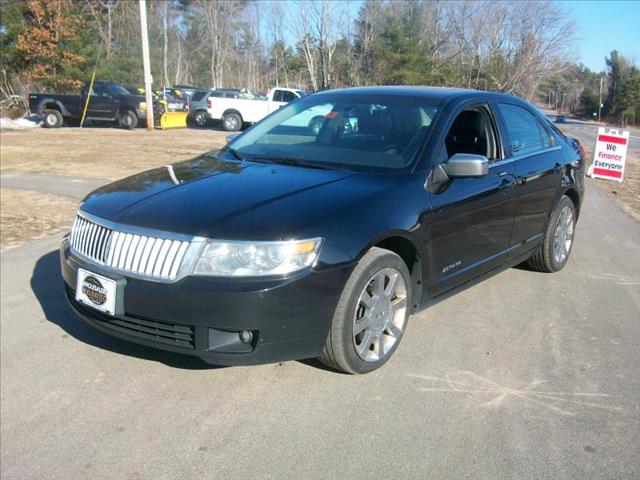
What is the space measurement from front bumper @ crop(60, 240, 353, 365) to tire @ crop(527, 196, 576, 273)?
2.95 metres

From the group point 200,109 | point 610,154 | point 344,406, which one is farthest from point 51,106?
point 344,406

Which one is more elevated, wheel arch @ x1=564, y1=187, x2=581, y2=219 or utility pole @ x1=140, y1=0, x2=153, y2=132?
utility pole @ x1=140, y1=0, x2=153, y2=132

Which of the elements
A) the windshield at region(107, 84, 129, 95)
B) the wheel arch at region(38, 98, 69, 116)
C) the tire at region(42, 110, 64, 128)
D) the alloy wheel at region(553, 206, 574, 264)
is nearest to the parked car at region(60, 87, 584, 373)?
the alloy wheel at region(553, 206, 574, 264)

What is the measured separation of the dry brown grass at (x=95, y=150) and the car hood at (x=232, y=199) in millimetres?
8051

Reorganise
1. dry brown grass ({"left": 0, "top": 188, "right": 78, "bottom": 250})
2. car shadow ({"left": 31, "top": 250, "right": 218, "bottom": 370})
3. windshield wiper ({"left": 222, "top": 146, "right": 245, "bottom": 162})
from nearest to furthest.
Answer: car shadow ({"left": 31, "top": 250, "right": 218, "bottom": 370})
windshield wiper ({"left": 222, "top": 146, "right": 245, "bottom": 162})
dry brown grass ({"left": 0, "top": 188, "right": 78, "bottom": 250})

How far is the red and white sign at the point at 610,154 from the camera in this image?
13.3 metres

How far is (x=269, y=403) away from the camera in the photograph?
329cm

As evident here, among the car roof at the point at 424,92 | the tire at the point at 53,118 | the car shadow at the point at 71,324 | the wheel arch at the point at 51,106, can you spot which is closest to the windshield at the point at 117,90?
the wheel arch at the point at 51,106

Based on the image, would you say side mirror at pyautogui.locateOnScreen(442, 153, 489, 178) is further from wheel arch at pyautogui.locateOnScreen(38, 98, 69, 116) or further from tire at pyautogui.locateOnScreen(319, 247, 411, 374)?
wheel arch at pyautogui.locateOnScreen(38, 98, 69, 116)

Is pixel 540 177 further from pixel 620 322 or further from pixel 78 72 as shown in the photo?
pixel 78 72

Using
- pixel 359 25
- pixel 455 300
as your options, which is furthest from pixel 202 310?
pixel 359 25

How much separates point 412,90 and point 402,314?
6.30ft

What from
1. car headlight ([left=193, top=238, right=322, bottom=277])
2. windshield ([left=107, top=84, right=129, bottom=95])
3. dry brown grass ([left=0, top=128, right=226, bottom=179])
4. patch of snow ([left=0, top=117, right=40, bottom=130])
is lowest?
dry brown grass ([left=0, top=128, right=226, bottom=179])

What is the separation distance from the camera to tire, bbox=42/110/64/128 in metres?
24.9
